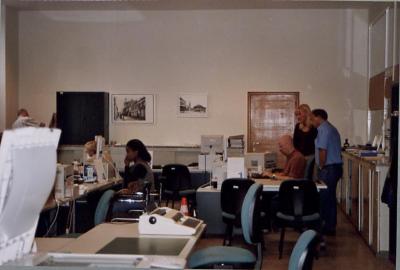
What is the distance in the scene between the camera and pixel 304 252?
9.27ft

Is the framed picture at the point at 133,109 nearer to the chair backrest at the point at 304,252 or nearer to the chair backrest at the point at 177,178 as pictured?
the chair backrest at the point at 177,178

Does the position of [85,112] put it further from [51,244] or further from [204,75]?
[51,244]

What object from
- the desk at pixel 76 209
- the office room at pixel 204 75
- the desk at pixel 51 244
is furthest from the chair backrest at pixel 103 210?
the office room at pixel 204 75

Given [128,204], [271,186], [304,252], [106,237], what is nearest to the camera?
[304,252]

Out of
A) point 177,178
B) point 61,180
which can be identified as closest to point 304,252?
point 61,180

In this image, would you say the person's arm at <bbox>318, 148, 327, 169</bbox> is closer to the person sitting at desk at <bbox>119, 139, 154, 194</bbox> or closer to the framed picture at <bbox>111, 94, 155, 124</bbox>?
the person sitting at desk at <bbox>119, 139, 154, 194</bbox>

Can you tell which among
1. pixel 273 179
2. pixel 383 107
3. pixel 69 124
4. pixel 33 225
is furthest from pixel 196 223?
pixel 69 124

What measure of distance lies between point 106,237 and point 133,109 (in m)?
7.76

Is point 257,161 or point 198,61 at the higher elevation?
point 198,61

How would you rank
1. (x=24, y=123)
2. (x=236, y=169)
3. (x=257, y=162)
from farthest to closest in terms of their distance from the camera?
(x=257, y=162) < (x=236, y=169) < (x=24, y=123)

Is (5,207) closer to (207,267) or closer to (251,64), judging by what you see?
(207,267)

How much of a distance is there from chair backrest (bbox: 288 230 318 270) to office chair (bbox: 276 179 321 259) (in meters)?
3.25

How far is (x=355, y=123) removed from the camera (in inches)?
424

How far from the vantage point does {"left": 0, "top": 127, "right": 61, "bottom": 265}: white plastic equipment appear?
7.05ft
